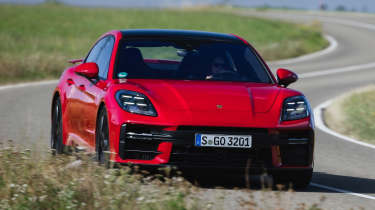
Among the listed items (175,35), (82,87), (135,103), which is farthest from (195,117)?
(82,87)

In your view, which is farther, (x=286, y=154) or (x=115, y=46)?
(x=115, y=46)

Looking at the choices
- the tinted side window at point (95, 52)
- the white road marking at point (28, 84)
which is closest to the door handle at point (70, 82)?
the tinted side window at point (95, 52)

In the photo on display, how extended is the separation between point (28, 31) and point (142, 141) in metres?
42.8

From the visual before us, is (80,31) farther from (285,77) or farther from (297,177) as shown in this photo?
(297,177)

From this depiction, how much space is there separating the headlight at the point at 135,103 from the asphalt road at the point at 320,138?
77 cm

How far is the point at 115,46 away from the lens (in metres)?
9.07

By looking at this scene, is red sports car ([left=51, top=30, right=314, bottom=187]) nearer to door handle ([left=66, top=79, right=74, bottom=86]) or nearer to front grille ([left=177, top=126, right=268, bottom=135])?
front grille ([left=177, top=126, right=268, bottom=135])

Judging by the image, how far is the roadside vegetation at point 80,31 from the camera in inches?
1022

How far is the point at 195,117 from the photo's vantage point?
7812mm

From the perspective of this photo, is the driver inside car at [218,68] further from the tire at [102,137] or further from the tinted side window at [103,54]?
the tire at [102,137]

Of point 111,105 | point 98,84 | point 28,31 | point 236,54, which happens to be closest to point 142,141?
point 111,105

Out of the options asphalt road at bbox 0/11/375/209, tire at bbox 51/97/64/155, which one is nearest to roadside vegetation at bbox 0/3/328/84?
asphalt road at bbox 0/11/375/209

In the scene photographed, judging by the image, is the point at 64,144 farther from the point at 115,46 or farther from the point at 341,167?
the point at 341,167

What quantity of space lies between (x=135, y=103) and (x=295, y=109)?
136cm
